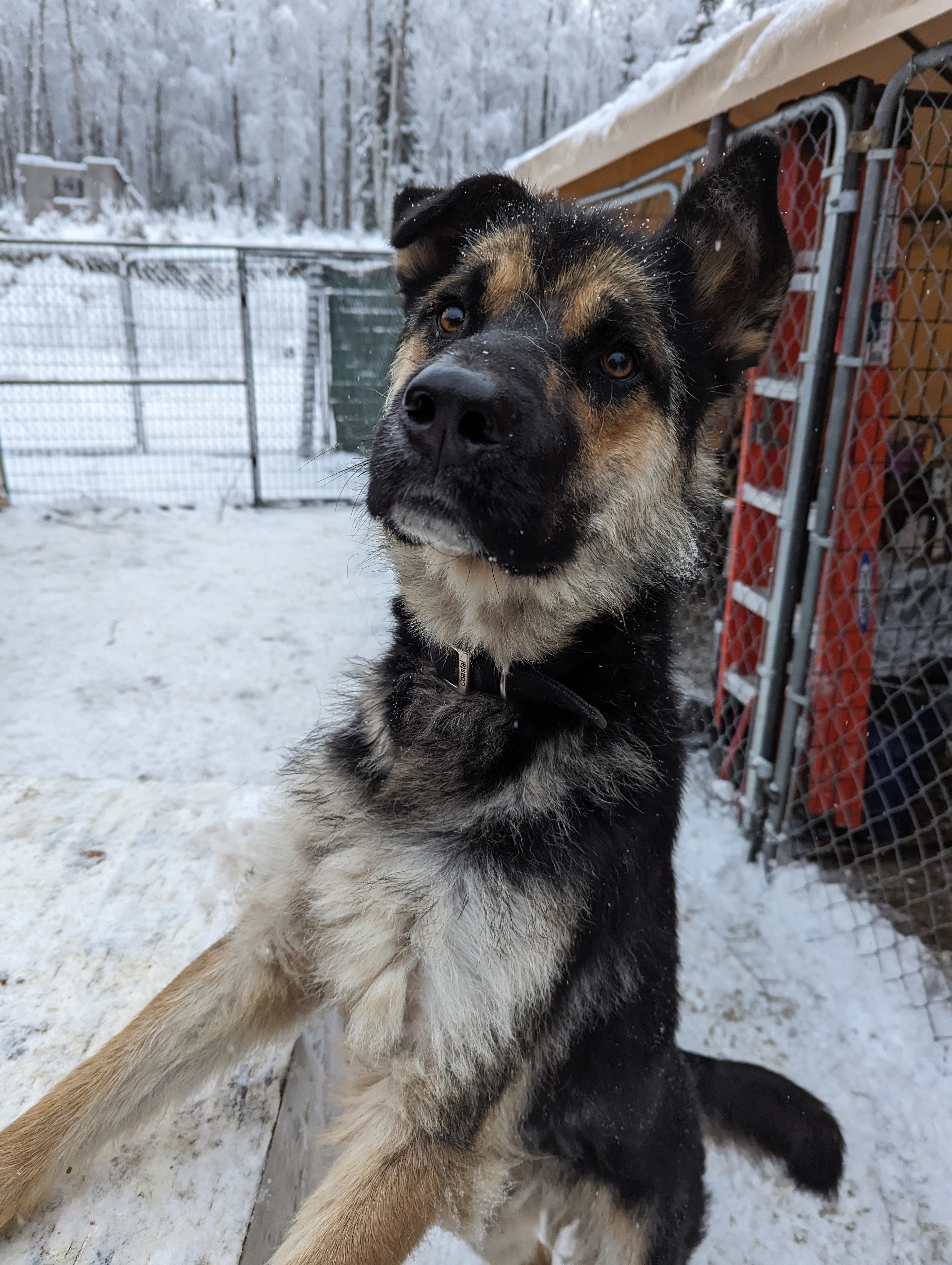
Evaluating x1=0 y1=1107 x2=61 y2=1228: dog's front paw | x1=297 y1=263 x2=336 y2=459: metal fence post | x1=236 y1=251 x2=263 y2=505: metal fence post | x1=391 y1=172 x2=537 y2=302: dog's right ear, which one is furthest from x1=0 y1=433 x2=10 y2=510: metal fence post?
x1=0 y1=1107 x2=61 y2=1228: dog's front paw

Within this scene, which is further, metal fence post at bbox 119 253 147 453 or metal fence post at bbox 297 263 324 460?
metal fence post at bbox 297 263 324 460

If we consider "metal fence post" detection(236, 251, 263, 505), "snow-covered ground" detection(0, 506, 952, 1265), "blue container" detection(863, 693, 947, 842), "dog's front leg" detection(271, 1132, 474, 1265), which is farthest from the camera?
"metal fence post" detection(236, 251, 263, 505)

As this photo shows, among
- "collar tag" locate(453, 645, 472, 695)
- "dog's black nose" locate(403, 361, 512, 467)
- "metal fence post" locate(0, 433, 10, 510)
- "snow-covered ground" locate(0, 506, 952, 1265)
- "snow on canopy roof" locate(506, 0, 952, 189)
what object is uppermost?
"snow on canopy roof" locate(506, 0, 952, 189)

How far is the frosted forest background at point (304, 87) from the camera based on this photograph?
14.7 m

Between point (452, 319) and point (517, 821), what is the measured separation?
1326 millimetres

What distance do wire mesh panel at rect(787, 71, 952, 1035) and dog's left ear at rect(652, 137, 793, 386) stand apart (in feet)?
4.72

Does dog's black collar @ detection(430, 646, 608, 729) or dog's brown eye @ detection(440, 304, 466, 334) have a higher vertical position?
dog's brown eye @ detection(440, 304, 466, 334)

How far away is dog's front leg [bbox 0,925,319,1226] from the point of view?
1.68m

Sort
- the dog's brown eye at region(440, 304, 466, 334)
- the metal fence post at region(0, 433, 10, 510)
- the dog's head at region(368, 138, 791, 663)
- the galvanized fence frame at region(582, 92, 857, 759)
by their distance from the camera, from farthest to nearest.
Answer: the metal fence post at region(0, 433, 10, 510), the galvanized fence frame at region(582, 92, 857, 759), the dog's brown eye at region(440, 304, 466, 334), the dog's head at region(368, 138, 791, 663)

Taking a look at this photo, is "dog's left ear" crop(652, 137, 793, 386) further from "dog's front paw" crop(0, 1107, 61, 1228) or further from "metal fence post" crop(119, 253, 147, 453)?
"metal fence post" crop(119, 253, 147, 453)

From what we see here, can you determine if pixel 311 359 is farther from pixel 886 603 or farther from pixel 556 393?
pixel 556 393

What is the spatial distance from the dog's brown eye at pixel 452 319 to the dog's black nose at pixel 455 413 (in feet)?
1.96

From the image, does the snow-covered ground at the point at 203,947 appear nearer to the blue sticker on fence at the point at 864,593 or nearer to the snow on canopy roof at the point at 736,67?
the blue sticker on fence at the point at 864,593

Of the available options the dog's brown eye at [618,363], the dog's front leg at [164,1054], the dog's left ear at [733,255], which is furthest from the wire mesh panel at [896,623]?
the dog's front leg at [164,1054]
